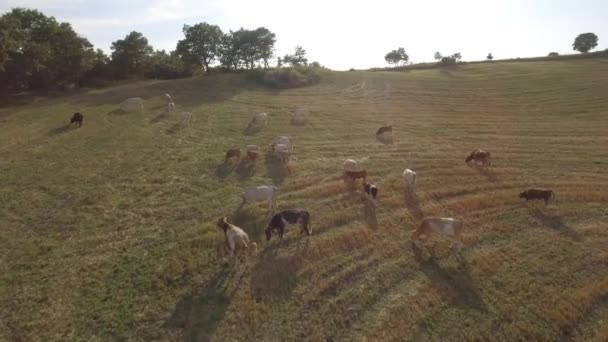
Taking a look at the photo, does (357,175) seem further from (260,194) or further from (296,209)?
(296,209)

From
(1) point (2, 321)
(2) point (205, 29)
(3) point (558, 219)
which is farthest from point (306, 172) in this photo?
(2) point (205, 29)

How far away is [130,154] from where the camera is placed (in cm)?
2355

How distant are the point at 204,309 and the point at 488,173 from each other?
58.3ft

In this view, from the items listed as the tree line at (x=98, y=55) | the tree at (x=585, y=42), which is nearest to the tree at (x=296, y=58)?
the tree line at (x=98, y=55)

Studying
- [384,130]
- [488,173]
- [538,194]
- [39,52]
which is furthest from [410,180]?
[39,52]

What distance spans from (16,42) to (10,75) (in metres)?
4.81

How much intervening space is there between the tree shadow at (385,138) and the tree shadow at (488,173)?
6.76 meters

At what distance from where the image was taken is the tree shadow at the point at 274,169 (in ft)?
66.1

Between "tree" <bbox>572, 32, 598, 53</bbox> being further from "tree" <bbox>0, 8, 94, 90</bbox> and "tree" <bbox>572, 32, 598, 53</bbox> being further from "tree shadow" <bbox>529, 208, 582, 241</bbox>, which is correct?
"tree" <bbox>0, 8, 94, 90</bbox>

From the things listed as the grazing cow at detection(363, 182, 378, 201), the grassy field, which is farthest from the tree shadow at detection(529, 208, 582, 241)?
the grazing cow at detection(363, 182, 378, 201)

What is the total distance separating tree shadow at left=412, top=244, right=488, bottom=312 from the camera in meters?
11.5

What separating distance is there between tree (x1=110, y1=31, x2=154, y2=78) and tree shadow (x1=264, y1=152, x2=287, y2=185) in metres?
46.5

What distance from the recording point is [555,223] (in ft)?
53.1

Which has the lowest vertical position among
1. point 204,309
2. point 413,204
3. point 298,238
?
point 204,309
